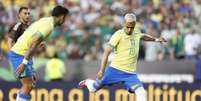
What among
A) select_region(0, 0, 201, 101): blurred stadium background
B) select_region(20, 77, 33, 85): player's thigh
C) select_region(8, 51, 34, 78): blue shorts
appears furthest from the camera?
select_region(0, 0, 201, 101): blurred stadium background

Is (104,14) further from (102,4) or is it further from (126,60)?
(126,60)

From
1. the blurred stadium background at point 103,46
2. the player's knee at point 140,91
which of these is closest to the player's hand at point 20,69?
the player's knee at point 140,91

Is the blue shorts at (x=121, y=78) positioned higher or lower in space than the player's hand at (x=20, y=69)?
lower

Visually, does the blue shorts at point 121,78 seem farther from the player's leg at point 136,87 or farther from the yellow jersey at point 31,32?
the yellow jersey at point 31,32

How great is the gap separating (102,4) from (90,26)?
3.77 feet

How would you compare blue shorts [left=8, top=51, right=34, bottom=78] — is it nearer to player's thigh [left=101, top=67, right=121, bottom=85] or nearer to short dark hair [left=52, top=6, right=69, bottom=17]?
short dark hair [left=52, top=6, right=69, bottom=17]

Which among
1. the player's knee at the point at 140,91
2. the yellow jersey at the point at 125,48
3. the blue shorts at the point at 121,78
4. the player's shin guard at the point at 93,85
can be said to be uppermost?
the yellow jersey at the point at 125,48

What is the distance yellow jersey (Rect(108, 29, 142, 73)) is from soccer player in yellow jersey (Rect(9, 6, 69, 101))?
156 cm

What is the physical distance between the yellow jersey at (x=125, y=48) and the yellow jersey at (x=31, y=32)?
1.71m

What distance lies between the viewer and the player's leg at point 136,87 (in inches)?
644

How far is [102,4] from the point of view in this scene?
26047 mm

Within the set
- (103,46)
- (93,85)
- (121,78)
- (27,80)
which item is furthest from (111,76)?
(103,46)

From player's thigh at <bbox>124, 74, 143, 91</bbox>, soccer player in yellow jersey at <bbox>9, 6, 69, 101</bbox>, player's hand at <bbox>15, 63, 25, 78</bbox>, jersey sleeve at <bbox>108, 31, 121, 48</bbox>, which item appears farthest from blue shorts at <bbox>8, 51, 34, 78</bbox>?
player's thigh at <bbox>124, 74, 143, 91</bbox>

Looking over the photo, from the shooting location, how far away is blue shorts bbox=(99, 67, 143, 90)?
1661cm
